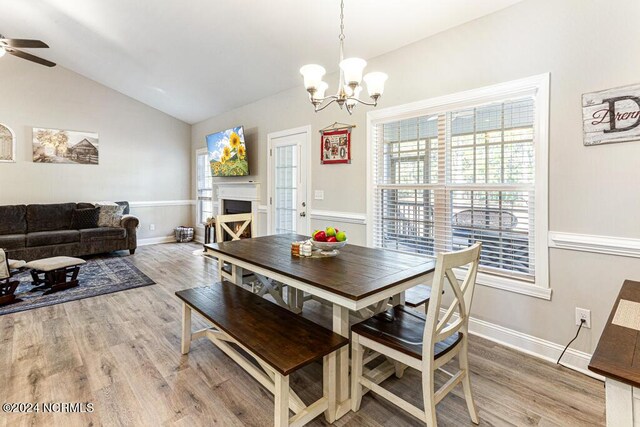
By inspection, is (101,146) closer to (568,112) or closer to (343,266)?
(343,266)

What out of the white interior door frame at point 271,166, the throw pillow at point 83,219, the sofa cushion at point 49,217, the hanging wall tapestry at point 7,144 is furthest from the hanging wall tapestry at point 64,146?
the white interior door frame at point 271,166

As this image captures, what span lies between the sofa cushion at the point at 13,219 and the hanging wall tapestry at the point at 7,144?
0.81 meters

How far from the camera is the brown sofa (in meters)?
4.59

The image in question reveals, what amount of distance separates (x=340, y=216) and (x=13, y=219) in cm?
507

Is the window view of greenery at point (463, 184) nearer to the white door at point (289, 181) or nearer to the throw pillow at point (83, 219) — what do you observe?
the white door at point (289, 181)

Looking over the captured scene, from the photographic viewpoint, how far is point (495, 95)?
8.09 feet

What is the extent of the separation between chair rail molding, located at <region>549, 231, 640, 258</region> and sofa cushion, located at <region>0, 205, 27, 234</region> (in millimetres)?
6819

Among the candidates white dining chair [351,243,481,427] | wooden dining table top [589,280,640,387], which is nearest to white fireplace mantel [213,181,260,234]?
white dining chair [351,243,481,427]

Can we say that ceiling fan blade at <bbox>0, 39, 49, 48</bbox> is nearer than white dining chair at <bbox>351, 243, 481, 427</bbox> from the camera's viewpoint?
No

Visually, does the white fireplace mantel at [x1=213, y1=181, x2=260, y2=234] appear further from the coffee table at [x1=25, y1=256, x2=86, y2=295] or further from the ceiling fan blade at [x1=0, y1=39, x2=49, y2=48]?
the ceiling fan blade at [x1=0, y1=39, x2=49, y2=48]

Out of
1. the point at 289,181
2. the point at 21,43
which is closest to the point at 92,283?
the point at 21,43

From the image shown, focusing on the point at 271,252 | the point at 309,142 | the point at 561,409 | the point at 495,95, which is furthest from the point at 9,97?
the point at 561,409

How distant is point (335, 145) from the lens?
373 cm

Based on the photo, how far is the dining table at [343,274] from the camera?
158 cm
